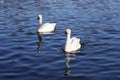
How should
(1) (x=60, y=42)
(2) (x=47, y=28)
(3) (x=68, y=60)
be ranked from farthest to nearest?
(2) (x=47, y=28) → (1) (x=60, y=42) → (3) (x=68, y=60)

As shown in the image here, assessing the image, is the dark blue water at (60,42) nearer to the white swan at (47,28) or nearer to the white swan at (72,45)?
the white swan at (72,45)

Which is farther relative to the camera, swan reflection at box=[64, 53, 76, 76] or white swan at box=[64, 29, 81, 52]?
white swan at box=[64, 29, 81, 52]

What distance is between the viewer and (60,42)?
86.4 ft

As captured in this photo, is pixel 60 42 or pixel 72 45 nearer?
pixel 72 45

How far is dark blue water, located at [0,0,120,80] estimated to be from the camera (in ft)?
65.1

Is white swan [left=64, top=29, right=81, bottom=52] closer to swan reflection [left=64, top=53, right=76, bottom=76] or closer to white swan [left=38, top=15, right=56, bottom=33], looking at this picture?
swan reflection [left=64, top=53, right=76, bottom=76]

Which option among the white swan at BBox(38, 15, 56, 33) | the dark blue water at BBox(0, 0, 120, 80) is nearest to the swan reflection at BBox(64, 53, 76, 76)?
the dark blue water at BBox(0, 0, 120, 80)

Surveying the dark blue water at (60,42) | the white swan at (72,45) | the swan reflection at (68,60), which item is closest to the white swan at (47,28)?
the dark blue water at (60,42)

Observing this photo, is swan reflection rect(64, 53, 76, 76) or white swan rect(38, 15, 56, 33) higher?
white swan rect(38, 15, 56, 33)

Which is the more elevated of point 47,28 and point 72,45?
point 47,28

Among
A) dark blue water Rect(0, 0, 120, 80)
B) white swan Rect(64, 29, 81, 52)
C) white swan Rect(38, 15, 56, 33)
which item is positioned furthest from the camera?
white swan Rect(38, 15, 56, 33)

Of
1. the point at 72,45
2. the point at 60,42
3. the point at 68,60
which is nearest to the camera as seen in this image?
the point at 68,60

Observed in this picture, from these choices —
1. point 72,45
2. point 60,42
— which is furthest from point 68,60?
point 60,42

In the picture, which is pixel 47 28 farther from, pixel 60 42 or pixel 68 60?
pixel 68 60
